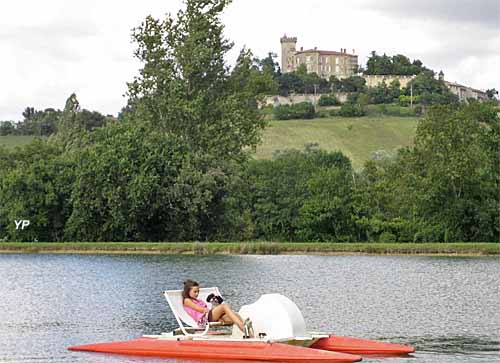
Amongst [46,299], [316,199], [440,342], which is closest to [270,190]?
[316,199]

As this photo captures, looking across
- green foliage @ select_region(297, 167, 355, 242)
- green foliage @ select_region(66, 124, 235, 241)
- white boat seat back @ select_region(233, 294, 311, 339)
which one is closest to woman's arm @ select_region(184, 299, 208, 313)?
white boat seat back @ select_region(233, 294, 311, 339)

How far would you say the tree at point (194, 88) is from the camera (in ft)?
270

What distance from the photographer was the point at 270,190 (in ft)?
333

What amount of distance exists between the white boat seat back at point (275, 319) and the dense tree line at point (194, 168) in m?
51.9

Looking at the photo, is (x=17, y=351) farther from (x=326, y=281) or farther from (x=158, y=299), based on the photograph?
(x=326, y=281)

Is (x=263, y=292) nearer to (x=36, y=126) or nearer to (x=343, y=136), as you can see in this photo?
(x=343, y=136)

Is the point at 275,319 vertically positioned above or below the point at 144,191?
below

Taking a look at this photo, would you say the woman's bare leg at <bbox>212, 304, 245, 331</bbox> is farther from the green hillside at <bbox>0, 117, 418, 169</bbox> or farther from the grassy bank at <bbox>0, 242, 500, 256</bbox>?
the green hillside at <bbox>0, 117, 418, 169</bbox>

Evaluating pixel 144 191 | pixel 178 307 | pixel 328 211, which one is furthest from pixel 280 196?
pixel 178 307

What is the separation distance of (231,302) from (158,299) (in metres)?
3.28

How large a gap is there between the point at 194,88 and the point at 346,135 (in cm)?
9596

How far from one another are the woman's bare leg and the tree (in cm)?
5539

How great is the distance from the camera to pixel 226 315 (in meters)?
25.7

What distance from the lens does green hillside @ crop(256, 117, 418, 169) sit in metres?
167
